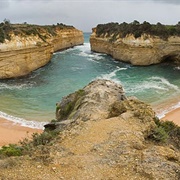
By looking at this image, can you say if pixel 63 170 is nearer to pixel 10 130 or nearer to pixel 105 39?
pixel 10 130

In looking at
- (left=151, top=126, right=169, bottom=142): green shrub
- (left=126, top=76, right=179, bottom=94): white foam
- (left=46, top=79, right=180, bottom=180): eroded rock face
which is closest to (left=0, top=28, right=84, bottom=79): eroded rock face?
(left=126, top=76, right=179, bottom=94): white foam

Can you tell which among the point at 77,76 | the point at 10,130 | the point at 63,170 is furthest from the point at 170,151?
the point at 77,76

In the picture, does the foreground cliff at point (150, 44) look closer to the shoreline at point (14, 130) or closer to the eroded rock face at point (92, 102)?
the shoreline at point (14, 130)

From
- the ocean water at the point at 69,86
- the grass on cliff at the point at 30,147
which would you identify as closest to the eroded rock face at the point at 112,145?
the grass on cliff at the point at 30,147

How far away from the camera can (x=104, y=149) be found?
879 cm

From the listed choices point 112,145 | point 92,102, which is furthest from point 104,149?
point 92,102

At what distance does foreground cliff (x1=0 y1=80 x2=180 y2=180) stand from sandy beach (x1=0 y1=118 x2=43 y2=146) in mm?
6129

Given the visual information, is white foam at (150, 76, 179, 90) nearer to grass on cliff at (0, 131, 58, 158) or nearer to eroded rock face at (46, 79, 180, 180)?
eroded rock face at (46, 79, 180, 180)

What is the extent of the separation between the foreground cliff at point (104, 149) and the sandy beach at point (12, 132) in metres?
6.13

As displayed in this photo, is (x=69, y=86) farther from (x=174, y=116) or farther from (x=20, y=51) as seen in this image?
(x=174, y=116)

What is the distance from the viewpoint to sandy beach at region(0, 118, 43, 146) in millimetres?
17875

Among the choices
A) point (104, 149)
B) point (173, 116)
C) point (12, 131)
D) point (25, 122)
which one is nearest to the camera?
point (104, 149)

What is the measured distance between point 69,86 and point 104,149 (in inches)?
906

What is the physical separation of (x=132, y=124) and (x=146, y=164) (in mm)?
2971
